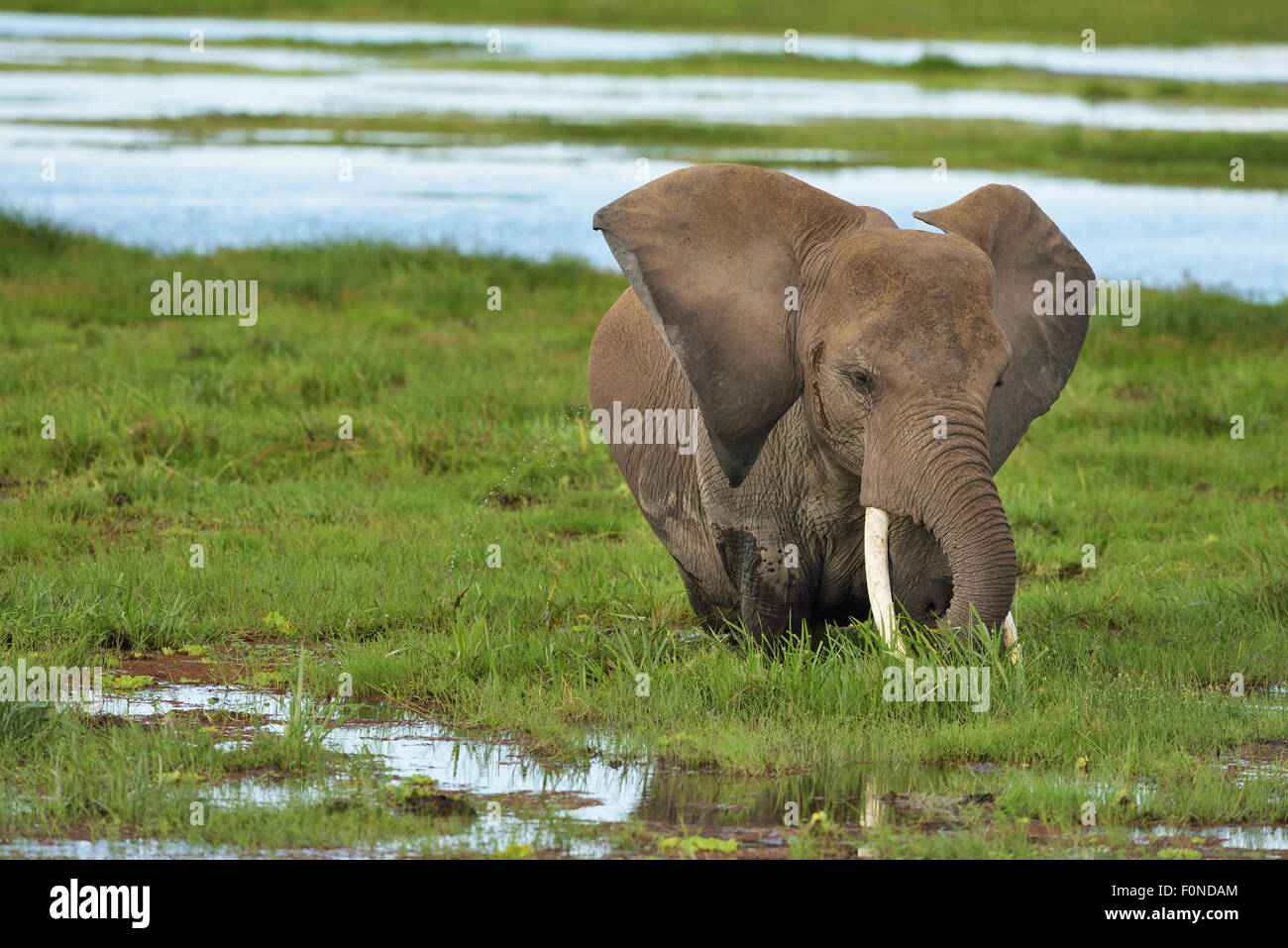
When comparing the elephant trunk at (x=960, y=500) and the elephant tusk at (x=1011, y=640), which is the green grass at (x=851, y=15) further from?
the elephant trunk at (x=960, y=500)

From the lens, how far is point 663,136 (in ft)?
120

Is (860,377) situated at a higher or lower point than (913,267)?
lower

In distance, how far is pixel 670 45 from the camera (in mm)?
69062

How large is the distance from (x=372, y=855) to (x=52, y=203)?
828 inches

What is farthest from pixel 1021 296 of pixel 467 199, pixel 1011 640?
pixel 467 199

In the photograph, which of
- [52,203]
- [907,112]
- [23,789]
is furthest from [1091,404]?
[907,112]

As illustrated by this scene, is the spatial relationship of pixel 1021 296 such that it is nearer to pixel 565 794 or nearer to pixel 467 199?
pixel 565 794

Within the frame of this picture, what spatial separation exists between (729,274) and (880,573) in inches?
50.6

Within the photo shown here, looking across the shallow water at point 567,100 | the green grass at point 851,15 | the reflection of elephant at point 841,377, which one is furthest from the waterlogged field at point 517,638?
the green grass at point 851,15

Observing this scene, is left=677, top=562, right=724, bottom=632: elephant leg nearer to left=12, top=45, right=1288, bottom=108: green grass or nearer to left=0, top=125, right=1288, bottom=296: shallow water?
left=0, top=125, right=1288, bottom=296: shallow water

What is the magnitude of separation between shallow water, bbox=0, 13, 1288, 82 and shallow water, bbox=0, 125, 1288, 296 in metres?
26.6

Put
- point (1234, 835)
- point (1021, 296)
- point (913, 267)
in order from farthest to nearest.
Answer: point (1021, 296)
point (913, 267)
point (1234, 835)
